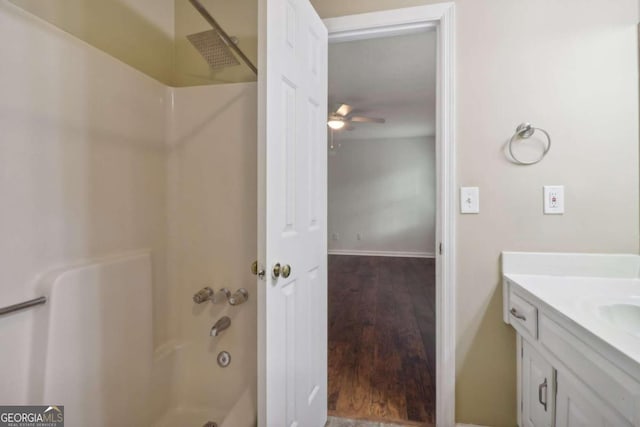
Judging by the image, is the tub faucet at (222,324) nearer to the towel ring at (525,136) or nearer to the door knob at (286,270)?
the door knob at (286,270)

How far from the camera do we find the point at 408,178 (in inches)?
236

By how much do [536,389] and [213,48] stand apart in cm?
210

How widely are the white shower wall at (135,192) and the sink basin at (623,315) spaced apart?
1326 millimetres

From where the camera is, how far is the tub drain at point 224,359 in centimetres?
145

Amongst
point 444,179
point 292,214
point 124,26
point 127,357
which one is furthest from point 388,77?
point 127,357

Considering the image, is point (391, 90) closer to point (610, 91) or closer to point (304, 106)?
point (610, 91)

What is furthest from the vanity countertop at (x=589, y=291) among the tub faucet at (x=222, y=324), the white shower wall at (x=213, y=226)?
the tub faucet at (x=222, y=324)

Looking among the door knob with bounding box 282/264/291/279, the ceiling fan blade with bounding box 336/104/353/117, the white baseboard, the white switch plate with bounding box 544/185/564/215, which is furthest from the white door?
the white baseboard

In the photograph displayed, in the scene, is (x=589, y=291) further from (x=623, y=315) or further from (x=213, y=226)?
(x=213, y=226)

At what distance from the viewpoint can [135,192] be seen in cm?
137

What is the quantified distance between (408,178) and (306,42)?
5.15 m

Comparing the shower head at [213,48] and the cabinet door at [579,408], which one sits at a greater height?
the shower head at [213,48]

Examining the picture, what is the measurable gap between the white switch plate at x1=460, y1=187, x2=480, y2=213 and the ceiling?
2.90 ft

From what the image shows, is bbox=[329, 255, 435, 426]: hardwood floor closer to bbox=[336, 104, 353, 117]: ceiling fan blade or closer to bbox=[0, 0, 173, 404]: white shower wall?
bbox=[0, 0, 173, 404]: white shower wall
